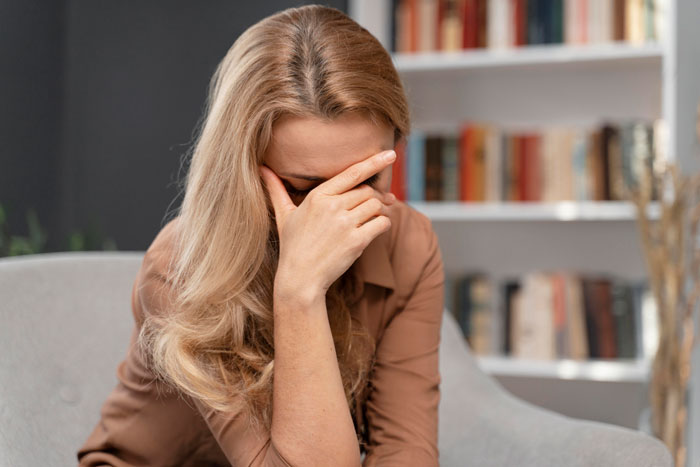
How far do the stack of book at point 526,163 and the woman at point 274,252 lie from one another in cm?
129

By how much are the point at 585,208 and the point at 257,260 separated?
1511 millimetres

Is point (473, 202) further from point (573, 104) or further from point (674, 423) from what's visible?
point (674, 423)

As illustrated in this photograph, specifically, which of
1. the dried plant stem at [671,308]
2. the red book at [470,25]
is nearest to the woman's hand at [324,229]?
the dried plant stem at [671,308]

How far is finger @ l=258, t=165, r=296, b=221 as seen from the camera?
2.94ft

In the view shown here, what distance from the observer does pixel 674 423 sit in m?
1.88

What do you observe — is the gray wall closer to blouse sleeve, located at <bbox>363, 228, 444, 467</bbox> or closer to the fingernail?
blouse sleeve, located at <bbox>363, 228, 444, 467</bbox>

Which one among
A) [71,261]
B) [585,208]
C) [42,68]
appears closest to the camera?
[71,261]

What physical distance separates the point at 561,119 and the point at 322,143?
1.79 m

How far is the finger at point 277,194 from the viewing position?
2.94ft

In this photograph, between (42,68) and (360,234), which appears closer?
(360,234)

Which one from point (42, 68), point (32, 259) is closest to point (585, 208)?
point (32, 259)

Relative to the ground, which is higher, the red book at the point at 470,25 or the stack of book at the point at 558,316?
the red book at the point at 470,25

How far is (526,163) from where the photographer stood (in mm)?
2285

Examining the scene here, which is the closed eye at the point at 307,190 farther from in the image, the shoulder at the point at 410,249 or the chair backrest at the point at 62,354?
the chair backrest at the point at 62,354
